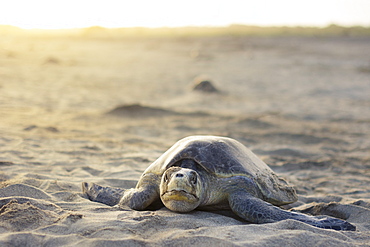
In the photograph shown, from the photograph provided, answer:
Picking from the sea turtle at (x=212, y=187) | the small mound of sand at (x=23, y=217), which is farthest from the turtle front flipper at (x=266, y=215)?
the small mound of sand at (x=23, y=217)

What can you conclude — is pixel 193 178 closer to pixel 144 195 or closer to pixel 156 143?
pixel 144 195

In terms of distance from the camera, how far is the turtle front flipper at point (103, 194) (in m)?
3.24

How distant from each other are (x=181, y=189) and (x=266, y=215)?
635 millimetres

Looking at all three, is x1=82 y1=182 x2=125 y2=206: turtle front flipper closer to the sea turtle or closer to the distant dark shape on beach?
the sea turtle

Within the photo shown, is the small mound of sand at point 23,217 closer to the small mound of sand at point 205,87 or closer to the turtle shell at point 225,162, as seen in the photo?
the turtle shell at point 225,162

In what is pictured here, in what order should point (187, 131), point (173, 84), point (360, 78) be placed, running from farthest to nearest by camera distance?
point (360, 78), point (173, 84), point (187, 131)

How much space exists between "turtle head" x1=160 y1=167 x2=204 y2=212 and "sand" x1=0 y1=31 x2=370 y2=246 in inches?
3.3

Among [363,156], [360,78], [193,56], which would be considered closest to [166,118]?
[363,156]

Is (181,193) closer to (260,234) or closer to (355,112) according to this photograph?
(260,234)

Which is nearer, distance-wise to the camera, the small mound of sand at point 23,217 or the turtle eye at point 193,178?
the small mound of sand at point 23,217

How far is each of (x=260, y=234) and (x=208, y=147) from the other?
2.88 ft

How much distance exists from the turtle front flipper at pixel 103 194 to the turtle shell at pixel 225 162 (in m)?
0.34

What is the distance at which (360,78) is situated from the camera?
15.2 m

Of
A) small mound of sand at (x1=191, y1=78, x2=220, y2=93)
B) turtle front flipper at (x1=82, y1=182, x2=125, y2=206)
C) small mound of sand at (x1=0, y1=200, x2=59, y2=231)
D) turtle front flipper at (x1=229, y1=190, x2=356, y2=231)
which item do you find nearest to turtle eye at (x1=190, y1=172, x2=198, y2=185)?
turtle front flipper at (x1=229, y1=190, x2=356, y2=231)
